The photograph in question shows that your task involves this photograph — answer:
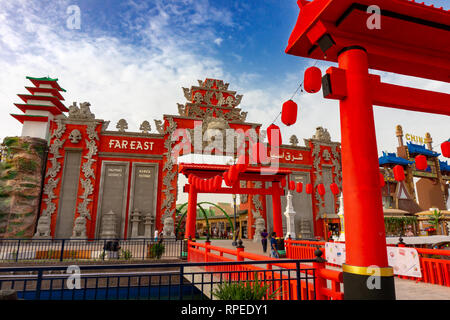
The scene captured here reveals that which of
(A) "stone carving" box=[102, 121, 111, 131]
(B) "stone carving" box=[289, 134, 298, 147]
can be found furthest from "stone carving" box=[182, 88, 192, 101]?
(B) "stone carving" box=[289, 134, 298, 147]

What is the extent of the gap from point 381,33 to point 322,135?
2325cm

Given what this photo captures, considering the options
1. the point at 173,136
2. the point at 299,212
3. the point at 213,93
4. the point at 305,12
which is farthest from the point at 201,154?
the point at 305,12

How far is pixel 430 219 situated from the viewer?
22.9m

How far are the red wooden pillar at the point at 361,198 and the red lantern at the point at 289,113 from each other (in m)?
1.38

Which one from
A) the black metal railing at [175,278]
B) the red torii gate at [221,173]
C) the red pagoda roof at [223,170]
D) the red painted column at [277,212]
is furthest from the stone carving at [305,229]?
the black metal railing at [175,278]

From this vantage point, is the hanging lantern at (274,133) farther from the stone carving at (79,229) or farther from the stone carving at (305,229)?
the stone carving at (305,229)

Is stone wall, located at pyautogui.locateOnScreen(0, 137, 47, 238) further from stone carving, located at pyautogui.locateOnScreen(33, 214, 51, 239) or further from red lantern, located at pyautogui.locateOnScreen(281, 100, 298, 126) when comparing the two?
red lantern, located at pyautogui.locateOnScreen(281, 100, 298, 126)

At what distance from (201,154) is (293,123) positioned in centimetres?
1700

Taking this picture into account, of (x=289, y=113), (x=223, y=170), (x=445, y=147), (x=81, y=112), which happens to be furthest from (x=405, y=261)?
(x=81, y=112)

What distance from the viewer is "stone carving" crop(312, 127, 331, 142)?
26938 millimetres

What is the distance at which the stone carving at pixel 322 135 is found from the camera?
26.9 meters

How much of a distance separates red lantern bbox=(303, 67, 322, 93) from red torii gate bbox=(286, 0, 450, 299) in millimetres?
401

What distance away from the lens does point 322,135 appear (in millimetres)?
27109

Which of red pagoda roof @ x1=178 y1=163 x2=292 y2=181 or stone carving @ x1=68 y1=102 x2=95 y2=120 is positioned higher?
stone carving @ x1=68 y1=102 x2=95 y2=120
